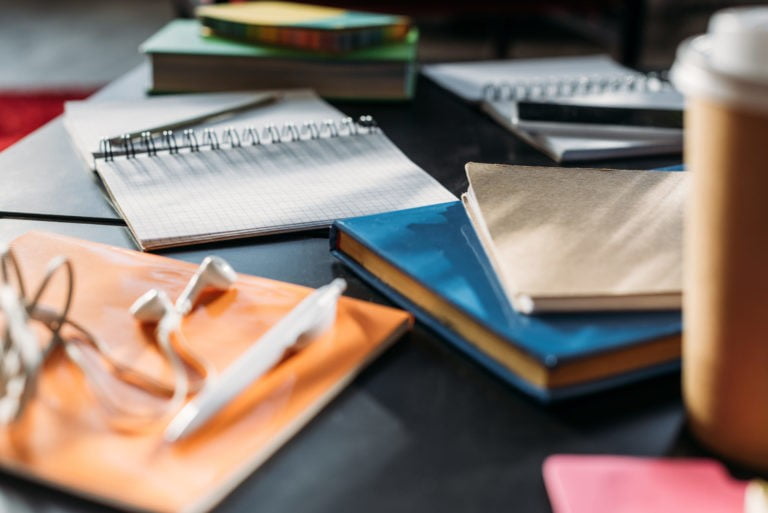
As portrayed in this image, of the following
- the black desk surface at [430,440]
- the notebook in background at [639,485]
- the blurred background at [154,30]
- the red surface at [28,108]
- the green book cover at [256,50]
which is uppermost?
the green book cover at [256,50]

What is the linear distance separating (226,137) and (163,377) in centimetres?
42

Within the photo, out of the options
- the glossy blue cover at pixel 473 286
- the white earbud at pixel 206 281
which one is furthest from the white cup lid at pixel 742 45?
the white earbud at pixel 206 281

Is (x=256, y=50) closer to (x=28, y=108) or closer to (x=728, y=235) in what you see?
(x=728, y=235)

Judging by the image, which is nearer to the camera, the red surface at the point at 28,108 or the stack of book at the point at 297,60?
the stack of book at the point at 297,60

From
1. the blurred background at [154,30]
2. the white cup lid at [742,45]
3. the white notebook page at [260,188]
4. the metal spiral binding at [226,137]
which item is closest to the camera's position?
the white cup lid at [742,45]

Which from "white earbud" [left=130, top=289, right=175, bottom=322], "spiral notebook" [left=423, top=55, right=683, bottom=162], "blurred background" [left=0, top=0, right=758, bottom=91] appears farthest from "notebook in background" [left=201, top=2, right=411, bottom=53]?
"blurred background" [left=0, top=0, right=758, bottom=91]

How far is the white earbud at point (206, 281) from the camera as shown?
482mm

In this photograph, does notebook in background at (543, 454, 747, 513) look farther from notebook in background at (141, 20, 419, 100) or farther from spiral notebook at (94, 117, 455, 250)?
notebook in background at (141, 20, 419, 100)

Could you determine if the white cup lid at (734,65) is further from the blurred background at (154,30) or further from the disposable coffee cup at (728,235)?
the blurred background at (154,30)

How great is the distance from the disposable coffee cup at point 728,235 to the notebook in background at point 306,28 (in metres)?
0.69

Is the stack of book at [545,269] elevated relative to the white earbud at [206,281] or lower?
elevated

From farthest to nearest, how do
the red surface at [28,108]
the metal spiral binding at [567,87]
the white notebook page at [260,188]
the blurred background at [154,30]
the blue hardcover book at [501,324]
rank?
the blurred background at [154,30] → the red surface at [28,108] → the metal spiral binding at [567,87] → the white notebook page at [260,188] → the blue hardcover book at [501,324]

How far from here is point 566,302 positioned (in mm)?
436

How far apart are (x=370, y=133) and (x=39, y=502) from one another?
1.81ft
